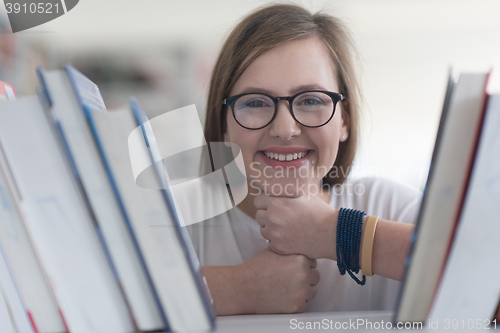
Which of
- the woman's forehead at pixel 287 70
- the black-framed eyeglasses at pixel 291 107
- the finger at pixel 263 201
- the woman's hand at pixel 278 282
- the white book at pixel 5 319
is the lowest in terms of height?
the woman's hand at pixel 278 282

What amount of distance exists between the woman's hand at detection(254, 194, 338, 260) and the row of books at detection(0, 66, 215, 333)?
295 millimetres

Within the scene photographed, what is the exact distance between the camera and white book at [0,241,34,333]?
14.2 inches

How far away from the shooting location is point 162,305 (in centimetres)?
35

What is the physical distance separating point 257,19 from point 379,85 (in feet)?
8.79

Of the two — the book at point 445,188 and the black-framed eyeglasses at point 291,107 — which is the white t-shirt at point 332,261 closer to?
the black-framed eyeglasses at point 291,107

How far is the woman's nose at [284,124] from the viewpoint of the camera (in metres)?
0.75

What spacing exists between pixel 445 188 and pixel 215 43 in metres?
2.92

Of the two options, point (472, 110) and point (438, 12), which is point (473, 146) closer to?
point (472, 110)

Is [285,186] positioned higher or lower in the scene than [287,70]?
lower

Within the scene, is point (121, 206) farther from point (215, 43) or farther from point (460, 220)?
point (215, 43)

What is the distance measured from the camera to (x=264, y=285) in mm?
589

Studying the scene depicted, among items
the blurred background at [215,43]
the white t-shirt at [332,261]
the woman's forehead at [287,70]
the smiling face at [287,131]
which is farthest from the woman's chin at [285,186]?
the blurred background at [215,43]

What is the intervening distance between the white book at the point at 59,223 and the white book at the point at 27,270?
0.04 ft

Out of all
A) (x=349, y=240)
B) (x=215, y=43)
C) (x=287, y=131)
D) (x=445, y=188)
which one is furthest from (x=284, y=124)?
(x=215, y=43)
